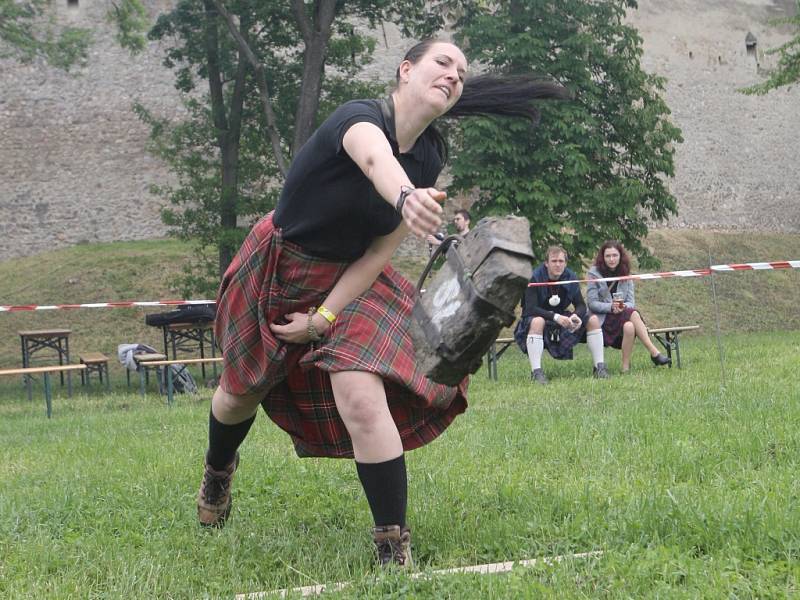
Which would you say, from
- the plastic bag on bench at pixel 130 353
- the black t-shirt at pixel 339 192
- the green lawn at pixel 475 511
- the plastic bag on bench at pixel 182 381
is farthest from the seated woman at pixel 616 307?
the black t-shirt at pixel 339 192

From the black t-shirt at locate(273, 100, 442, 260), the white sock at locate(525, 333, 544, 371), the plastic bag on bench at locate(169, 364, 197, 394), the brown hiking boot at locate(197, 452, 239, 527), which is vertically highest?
the black t-shirt at locate(273, 100, 442, 260)

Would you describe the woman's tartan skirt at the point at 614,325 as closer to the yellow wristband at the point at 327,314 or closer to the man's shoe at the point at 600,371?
the man's shoe at the point at 600,371

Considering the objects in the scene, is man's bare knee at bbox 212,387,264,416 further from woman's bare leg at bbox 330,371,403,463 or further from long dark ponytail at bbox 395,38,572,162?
long dark ponytail at bbox 395,38,572,162

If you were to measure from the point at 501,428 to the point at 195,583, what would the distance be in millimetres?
2679

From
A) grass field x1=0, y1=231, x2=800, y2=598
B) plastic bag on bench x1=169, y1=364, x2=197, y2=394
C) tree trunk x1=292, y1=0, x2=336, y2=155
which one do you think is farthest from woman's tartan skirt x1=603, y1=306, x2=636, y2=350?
tree trunk x1=292, y1=0, x2=336, y2=155

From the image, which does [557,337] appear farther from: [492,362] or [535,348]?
[492,362]

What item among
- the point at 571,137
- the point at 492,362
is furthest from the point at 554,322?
the point at 571,137

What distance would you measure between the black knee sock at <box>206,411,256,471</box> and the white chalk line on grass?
738 mm

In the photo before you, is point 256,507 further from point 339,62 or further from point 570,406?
point 339,62

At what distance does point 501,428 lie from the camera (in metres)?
5.30

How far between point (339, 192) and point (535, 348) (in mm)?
6238

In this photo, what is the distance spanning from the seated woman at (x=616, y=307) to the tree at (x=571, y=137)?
7.11m

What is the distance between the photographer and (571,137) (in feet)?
56.5

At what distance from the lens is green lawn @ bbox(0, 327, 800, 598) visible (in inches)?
104
